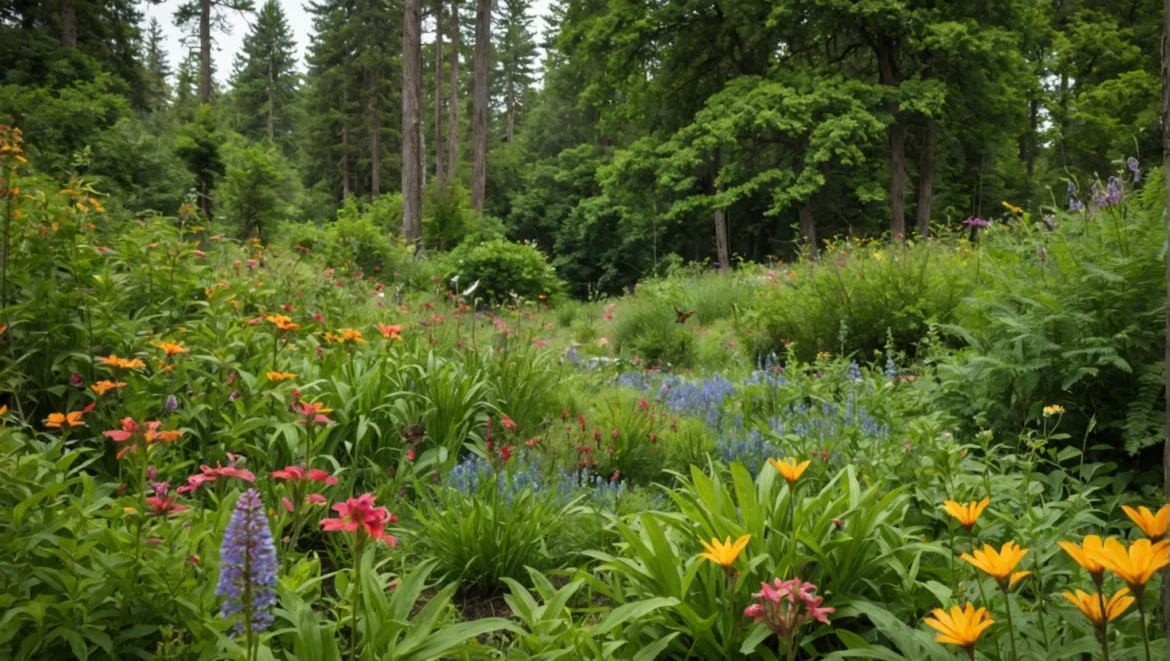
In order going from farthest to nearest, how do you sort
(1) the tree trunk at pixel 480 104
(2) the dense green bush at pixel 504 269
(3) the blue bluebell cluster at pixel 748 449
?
(1) the tree trunk at pixel 480 104 < (2) the dense green bush at pixel 504 269 < (3) the blue bluebell cluster at pixel 748 449

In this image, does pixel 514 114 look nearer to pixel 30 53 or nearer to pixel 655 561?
pixel 30 53

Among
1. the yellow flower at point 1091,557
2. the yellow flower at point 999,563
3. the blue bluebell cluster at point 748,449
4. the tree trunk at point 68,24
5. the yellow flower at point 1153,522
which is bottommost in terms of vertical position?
the blue bluebell cluster at point 748,449

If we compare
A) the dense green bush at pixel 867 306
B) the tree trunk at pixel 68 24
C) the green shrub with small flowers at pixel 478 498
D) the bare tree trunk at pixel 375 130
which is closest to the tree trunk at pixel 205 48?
the tree trunk at pixel 68 24

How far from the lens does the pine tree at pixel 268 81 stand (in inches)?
1558

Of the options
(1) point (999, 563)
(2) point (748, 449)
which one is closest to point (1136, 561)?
(1) point (999, 563)

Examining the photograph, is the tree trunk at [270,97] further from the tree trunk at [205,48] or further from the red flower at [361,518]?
the red flower at [361,518]

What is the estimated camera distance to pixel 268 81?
4038 centimetres

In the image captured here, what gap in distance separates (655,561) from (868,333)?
3.87 meters

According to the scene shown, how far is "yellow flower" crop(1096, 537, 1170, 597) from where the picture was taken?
894mm

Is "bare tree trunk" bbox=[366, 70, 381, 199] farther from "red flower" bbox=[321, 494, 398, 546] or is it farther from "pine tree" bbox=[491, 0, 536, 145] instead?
"red flower" bbox=[321, 494, 398, 546]

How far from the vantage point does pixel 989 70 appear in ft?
49.4

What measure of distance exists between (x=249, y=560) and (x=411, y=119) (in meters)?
15.1

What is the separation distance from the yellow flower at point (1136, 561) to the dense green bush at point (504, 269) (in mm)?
10809

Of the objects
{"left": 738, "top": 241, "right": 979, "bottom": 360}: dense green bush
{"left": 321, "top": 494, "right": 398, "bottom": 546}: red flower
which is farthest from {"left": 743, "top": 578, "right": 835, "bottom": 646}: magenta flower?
{"left": 738, "top": 241, "right": 979, "bottom": 360}: dense green bush
